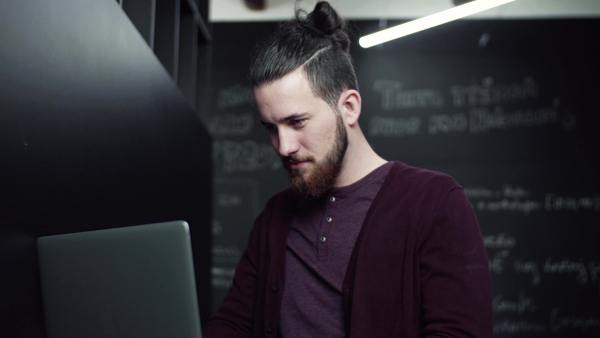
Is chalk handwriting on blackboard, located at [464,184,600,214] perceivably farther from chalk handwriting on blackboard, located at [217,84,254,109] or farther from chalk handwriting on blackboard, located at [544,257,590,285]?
chalk handwriting on blackboard, located at [217,84,254,109]

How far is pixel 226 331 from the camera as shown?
1.21 meters

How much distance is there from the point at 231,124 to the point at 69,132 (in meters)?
2.16

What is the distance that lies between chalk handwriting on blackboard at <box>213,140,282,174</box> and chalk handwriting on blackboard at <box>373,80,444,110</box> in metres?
0.70

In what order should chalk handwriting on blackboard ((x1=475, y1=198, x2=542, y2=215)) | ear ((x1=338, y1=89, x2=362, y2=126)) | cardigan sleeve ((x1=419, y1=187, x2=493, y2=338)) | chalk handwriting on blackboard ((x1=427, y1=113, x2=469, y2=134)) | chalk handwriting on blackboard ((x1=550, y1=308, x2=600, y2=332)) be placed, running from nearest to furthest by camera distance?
cardigan sleeve ((x1=419, y1=187, x2=493, y2=338)), ear ((x1=338, y1=89, x2=362, y2=126)), chalk handwriting on blackboard ((x1=550, y1=308, x2=600, y2=332)), chalk handwriting on blackboard ((x1=475, y1=198, x2=542, y2=215)), chalk handwriting on blackboard ((x1=427, y1=113, x2=469, y2=134))

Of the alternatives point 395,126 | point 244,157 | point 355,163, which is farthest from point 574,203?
point 355,163

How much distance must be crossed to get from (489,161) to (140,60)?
85.1 inches

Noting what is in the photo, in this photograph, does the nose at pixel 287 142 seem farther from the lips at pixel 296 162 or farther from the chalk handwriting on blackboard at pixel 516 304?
the chalk handwriting on blackboard at pixel 516 304

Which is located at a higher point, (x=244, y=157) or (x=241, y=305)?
(x=244, y=157)

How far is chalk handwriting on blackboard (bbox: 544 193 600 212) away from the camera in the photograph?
286cm

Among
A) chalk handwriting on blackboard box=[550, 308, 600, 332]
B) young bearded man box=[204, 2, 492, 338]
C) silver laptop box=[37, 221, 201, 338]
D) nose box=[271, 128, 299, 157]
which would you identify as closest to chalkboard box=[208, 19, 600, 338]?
chalk handwriting on blackboard box=[550, 308, 600, 332]

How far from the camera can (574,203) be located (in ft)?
9.39

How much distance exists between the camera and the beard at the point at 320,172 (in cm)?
112

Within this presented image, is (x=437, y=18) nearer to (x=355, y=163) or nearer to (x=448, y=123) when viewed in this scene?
(x=355, y=163)

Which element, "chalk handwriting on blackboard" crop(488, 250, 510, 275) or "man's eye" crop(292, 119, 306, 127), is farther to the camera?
"chalk handwriting on blackboard" crop(488, 250, 510, 275)
